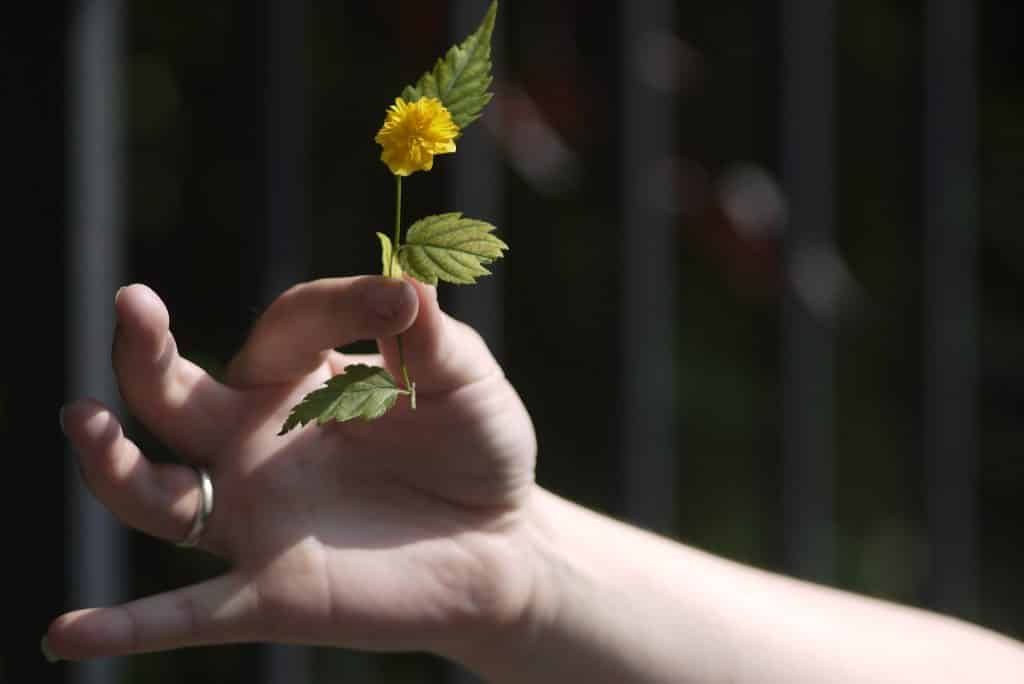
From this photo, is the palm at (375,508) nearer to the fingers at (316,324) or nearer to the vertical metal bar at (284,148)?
the fingers at (316,324)

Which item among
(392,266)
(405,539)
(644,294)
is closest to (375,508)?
(405,539)

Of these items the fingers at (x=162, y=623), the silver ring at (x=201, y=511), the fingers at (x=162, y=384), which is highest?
the fingers at (x=162, y=384)

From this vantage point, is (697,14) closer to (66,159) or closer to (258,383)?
(66,159)

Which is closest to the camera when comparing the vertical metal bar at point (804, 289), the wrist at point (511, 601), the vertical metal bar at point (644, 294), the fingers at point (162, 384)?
the fingers at point (162, 384)

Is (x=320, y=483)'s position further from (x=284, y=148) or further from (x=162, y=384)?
(x=284, y=148)

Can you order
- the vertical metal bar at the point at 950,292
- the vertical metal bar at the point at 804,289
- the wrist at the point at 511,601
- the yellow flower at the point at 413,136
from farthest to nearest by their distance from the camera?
the vertical metal bar at the point at 950,292, the vertical metal bar at the point at 804,289, the wrist at the point at 511,601, the yellow flower at the point at 413,136

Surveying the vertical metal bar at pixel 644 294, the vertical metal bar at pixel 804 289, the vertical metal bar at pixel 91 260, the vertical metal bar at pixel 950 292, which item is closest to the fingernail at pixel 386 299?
the vertical metal bar at pixel 91 260

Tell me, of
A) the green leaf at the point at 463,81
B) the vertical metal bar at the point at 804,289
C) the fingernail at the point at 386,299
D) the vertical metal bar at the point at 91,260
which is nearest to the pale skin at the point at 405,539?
the fingernail at the point at 386,299

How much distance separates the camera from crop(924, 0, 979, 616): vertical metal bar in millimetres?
2100

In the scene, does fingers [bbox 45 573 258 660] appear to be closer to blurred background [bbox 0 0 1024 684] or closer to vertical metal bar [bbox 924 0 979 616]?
blurred background [bbox 0 0 1024 684]

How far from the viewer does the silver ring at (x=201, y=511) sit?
3.12 ft

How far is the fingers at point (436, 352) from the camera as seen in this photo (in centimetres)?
90

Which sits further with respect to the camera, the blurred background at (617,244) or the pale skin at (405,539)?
the blurred background at (617,244)

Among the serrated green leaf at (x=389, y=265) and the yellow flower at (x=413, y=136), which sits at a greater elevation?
the yellow flower at (x=413, y=136)
